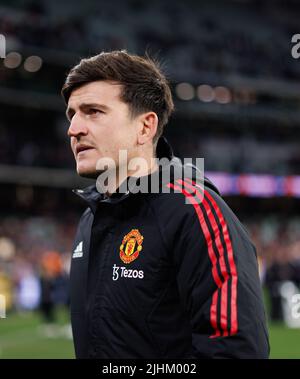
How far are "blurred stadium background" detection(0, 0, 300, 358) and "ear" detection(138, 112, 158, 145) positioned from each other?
21.8m

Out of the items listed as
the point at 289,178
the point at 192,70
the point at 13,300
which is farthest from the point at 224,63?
the point at 13,300

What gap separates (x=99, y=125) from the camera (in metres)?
2.61

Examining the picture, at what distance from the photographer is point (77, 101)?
8.64ft

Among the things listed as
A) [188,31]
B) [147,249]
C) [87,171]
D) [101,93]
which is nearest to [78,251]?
[87,171]

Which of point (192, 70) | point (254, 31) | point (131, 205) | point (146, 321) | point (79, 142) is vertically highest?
point (254, 31)

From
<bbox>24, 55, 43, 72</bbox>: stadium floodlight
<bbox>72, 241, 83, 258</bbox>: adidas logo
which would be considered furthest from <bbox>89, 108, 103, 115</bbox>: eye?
<bbox>24, 55, 43, 72</bbox>: stadium floodlight

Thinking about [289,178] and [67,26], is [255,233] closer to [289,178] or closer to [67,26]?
[289,178]

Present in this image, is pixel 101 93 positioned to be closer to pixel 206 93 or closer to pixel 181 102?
pixel 181 102

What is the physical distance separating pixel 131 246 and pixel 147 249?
82mm

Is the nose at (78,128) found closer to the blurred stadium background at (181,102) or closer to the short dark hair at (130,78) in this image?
the short dark hair at (130,78)

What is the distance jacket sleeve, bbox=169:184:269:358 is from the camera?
2.21m

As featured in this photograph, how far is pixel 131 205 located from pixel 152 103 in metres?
0.40

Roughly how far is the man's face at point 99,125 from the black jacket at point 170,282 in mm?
167

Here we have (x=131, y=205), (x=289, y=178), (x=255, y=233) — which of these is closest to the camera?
(x=131, y=205)
